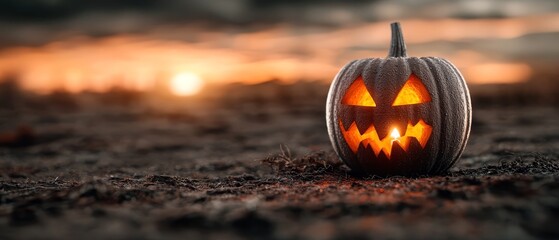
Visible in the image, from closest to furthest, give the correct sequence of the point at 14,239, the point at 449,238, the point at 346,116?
the point at 449,238 < the point at 14,239 < the point at 346,116

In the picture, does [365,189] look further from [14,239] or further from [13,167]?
[13,167]

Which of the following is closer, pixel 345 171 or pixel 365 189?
pixel 365 189

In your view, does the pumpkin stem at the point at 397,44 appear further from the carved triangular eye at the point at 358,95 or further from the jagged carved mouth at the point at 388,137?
the jagged carved mouth at the point at 388,137

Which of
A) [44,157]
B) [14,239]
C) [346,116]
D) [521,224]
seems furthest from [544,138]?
[14,239]

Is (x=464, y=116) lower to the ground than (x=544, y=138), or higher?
higher

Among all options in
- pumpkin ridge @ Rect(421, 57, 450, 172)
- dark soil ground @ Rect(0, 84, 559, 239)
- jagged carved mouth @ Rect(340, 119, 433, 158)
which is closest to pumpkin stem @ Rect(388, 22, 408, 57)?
pumpkin ridge @ Rect(421, 57, 450, 172)

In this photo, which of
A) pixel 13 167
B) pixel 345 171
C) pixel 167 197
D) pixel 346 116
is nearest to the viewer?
pixel 167 197

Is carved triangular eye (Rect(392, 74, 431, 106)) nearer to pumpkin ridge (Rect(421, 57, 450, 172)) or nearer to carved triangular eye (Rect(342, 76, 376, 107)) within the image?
pumpkin ridge (Rect(421, 57, 450, 172))

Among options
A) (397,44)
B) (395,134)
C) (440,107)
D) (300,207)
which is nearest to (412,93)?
(440,107)

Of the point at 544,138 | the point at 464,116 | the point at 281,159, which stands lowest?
the point at 544,138
